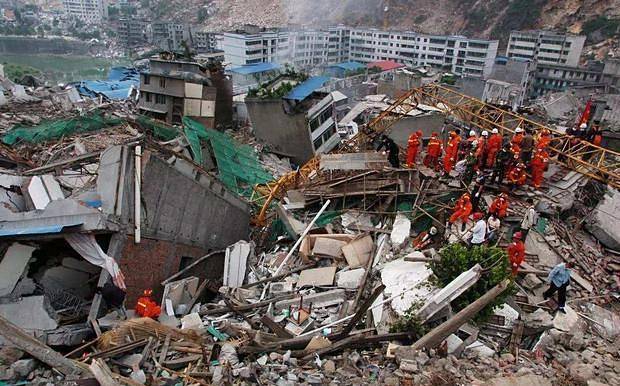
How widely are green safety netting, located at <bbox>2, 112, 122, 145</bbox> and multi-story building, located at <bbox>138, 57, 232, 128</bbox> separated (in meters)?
5.41

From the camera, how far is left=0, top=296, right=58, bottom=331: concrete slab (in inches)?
279

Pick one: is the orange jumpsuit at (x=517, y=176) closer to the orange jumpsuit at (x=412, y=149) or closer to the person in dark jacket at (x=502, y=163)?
the person in dark jacket at (x=502, y=163)

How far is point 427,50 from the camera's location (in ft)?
244

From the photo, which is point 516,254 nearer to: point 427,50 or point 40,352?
point 40,352

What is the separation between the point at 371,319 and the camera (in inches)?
307

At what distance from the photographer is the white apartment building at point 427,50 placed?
68.9m

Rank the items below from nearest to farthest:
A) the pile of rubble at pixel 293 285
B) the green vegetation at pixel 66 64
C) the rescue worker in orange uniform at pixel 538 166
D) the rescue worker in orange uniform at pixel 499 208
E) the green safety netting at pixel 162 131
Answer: the pile of rubble at pixel 293 285 < the rescue worker in orange uniform at pixel 499 208 < the rescue worker in orange uniform at pixel 538 166 < the green safety netting at pixel 162 131 < the green vegetation at pixel 66 64

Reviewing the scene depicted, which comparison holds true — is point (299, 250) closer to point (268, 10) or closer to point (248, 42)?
point (248, 42)

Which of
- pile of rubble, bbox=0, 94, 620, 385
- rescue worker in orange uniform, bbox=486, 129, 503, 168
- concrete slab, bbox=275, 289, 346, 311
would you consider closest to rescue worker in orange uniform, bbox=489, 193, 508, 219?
pile of rubble, bbox=0, 94, 620, 385

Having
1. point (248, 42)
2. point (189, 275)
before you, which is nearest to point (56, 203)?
point (189, 275)

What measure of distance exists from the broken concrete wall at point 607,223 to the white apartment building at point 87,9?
158500 millimetres

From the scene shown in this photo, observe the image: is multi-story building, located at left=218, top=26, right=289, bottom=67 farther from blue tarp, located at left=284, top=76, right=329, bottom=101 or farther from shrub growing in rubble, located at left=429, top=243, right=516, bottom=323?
shrub growing in rubble, located at left=429, top=243, right=516, bottom=323

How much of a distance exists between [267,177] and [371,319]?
1162 centimetres

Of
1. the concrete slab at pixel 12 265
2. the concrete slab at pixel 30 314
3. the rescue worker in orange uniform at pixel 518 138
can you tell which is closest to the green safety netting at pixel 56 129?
the concrete slab at pixel 12 265
